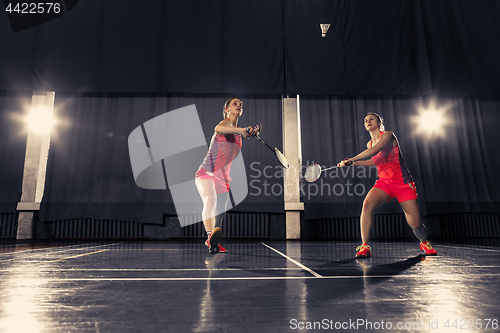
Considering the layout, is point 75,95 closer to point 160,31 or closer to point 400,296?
point 160,31

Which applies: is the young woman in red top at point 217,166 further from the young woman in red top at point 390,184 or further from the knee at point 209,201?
the young woman in red top at point 390,184

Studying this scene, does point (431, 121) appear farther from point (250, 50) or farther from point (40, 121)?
point (40, 121)

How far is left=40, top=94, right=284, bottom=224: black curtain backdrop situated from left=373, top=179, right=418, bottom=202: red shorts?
3.59 m

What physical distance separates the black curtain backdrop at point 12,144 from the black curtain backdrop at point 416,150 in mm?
5694

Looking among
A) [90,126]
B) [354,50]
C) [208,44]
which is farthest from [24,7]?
[354,50]

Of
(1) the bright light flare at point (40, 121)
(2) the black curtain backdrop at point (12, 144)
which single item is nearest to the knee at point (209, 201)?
(2) the black curtain backdrop at point (12, 144)

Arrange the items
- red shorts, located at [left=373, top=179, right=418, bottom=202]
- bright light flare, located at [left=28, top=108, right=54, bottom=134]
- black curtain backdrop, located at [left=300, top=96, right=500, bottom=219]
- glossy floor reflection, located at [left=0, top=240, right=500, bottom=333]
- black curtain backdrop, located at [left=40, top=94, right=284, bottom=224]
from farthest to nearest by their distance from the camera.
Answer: bright light flare, located at [left=28, top=108, right=54, bottom=134], black curtain backdrop, located at [left=300, top=96, right=500, bottom=219], black curtain backdrop, located at [left=40, top=94, right=284, bottom=224], red shorts, located at [left=373, top=179, right=418, bottom=202], glossy floor reflection, located at [left=0, top=240, right=500, bottom=333]

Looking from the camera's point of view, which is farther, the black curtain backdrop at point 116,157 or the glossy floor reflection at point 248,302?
the black curtain backdrop at point 116,157

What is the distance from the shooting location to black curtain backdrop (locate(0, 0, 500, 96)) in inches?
238

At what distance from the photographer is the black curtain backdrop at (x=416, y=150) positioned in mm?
6137

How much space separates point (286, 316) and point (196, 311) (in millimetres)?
249

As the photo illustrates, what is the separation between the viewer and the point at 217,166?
2.70 meters

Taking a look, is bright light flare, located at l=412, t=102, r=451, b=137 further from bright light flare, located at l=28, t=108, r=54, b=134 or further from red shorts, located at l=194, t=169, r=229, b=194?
bright light flare, located at l=28, t=108, r=54, b=134

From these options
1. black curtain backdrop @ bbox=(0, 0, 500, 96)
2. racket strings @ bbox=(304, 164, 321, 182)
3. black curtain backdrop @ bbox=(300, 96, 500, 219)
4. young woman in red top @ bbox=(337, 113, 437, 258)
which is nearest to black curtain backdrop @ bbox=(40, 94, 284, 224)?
black curtain backdrop @ bbox=(0, 0, 500, 96)
